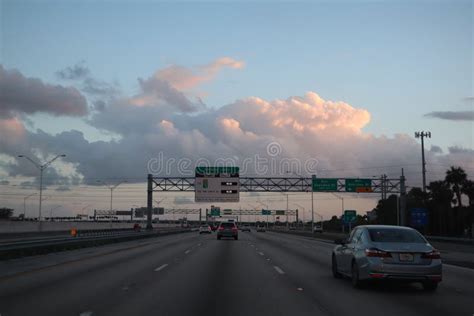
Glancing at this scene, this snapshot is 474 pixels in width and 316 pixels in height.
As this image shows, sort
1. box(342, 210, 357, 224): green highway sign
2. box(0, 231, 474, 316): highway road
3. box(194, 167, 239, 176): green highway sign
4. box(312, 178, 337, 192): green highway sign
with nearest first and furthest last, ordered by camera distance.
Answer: box(0, 231, 474, 316): highway road < box(312, 178, 337, 192): green highway sign < box(342, 210, 357, 224): green highway sign < box(194, 167, 239, 176): green highway sign

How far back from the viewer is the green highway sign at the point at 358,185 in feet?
227

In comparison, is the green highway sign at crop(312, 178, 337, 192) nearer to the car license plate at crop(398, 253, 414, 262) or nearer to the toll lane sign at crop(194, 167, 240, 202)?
the toll lane sign at crop(194, 167, 240, 202)

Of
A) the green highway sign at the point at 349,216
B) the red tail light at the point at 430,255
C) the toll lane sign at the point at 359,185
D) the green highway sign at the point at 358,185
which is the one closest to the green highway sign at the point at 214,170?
the toll lane sign at the point at 359,185

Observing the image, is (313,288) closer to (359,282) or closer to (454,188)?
(359,282)

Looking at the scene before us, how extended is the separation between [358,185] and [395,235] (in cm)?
5567

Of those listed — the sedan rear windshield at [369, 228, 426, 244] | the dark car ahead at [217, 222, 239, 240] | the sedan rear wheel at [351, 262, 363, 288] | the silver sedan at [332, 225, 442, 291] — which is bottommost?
the dark car ahead at [217, 222, 239, 240]

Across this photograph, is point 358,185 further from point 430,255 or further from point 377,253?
point 377,253

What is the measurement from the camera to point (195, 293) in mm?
13727

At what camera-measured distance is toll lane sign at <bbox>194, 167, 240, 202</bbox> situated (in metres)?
71.7

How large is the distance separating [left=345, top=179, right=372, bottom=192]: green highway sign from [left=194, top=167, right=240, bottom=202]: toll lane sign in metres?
13.7

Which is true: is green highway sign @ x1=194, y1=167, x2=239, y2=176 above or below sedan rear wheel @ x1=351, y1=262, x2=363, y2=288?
above

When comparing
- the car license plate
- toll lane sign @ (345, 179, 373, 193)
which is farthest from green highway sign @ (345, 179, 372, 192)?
the car license plate

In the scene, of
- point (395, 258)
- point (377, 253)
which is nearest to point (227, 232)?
point (377, 253)

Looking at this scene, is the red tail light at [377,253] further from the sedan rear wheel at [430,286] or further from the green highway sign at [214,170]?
the green highway sign at [214,170]
